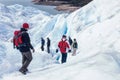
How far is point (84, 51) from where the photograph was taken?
68.0 feet

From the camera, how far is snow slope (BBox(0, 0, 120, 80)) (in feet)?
26.7

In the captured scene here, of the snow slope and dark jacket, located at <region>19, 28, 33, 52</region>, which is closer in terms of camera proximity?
the snow slope

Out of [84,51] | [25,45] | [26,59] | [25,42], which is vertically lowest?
[84,51]

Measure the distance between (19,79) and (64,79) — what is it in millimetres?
2238

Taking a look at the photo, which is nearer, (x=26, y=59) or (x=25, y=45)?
(x=25, y=45)

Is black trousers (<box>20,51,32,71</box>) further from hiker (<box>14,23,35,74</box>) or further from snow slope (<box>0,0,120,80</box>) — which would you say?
snow slope (<box>0,0,120,80</box>)

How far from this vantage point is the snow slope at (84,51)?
26.7 feet

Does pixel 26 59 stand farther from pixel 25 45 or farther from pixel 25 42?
pixel 25 42

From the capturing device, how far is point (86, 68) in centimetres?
812

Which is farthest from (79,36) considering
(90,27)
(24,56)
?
(24,56)

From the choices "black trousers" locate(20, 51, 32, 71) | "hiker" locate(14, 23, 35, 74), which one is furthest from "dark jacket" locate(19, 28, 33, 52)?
"black trousers" locate(20, 51, 32, 71)

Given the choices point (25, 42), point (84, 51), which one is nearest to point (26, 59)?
point (25, 42)

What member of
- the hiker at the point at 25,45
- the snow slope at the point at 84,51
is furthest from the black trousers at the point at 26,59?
the snow slope at the point at 84,51

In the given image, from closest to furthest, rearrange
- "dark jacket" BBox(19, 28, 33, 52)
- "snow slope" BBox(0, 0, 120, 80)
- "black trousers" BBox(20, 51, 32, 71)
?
"snow slope" BBox(0, 0, 120, 80) → "dark jacket" BBox(19, 28, 33, 52) → "black trousers" BBox(20, 51, 32, 71)
